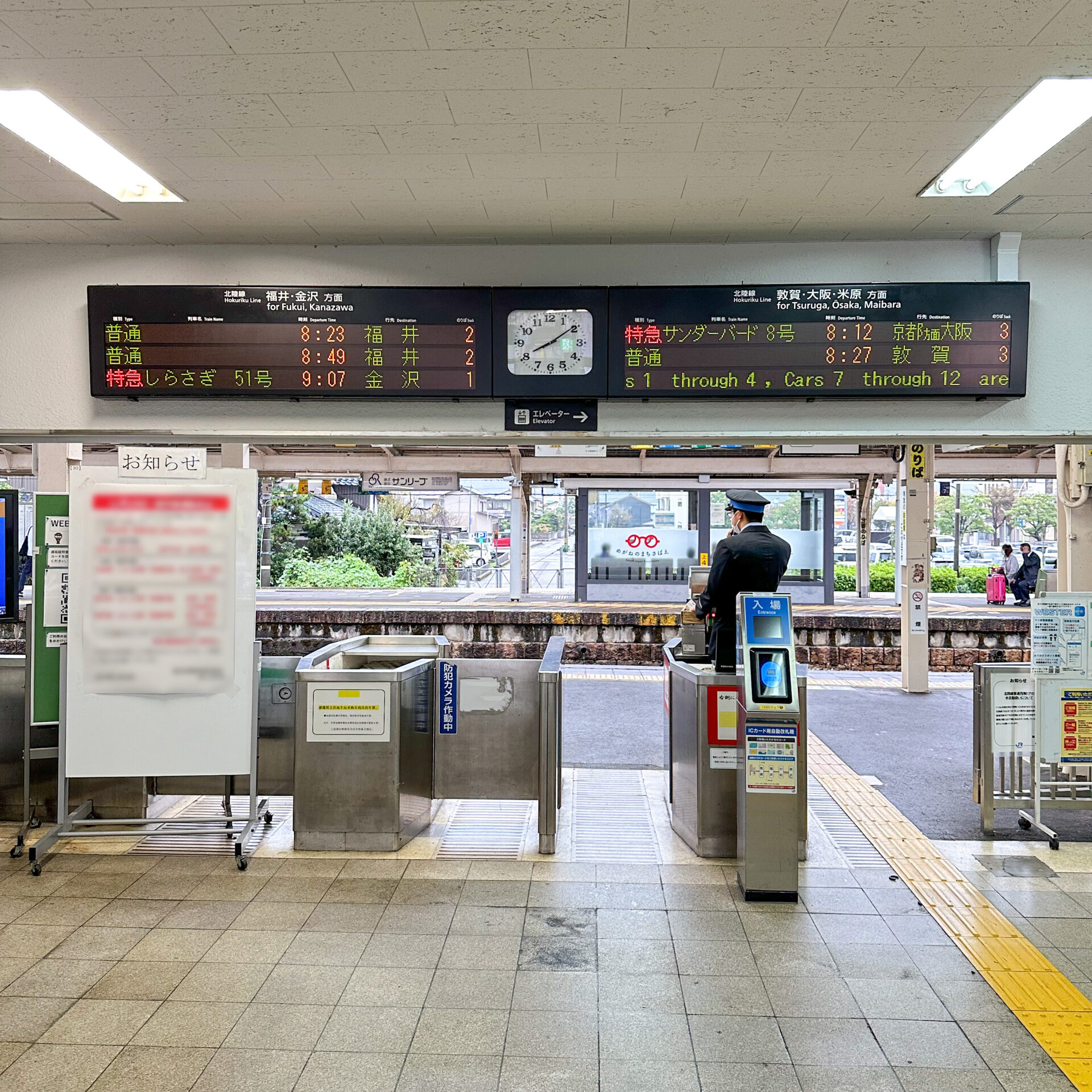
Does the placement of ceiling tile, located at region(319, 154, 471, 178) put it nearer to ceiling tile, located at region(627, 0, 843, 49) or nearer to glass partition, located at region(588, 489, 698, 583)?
ceiling tile, located at region(627, 0, 843, 49)

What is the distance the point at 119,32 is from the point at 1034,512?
125 feet

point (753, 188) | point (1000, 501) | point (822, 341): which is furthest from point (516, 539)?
point (1000, 501)

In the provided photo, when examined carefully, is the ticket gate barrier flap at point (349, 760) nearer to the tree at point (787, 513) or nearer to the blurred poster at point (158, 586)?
the blurred poster at point (158, 586)

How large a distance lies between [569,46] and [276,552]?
22.2 m

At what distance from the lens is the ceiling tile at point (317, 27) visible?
266cm

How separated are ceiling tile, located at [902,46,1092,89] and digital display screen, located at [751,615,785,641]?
7.60ft

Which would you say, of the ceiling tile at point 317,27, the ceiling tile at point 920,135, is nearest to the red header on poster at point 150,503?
the ceiling tile at point 317,27

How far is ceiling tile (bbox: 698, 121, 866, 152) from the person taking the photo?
345cm

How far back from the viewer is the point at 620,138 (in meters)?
3.56

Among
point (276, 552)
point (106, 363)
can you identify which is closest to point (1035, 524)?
point (276, 552)

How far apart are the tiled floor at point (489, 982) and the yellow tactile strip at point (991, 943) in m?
0.08

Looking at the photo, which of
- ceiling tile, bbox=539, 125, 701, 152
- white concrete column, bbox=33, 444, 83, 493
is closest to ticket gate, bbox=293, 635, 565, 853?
ceiling tile, bbox=539, 125, 701, 152

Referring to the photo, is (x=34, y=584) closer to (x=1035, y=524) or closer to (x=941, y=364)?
(x=941, y=364)

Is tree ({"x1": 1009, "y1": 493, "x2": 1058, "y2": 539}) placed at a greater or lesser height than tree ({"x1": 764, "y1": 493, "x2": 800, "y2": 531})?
greater
